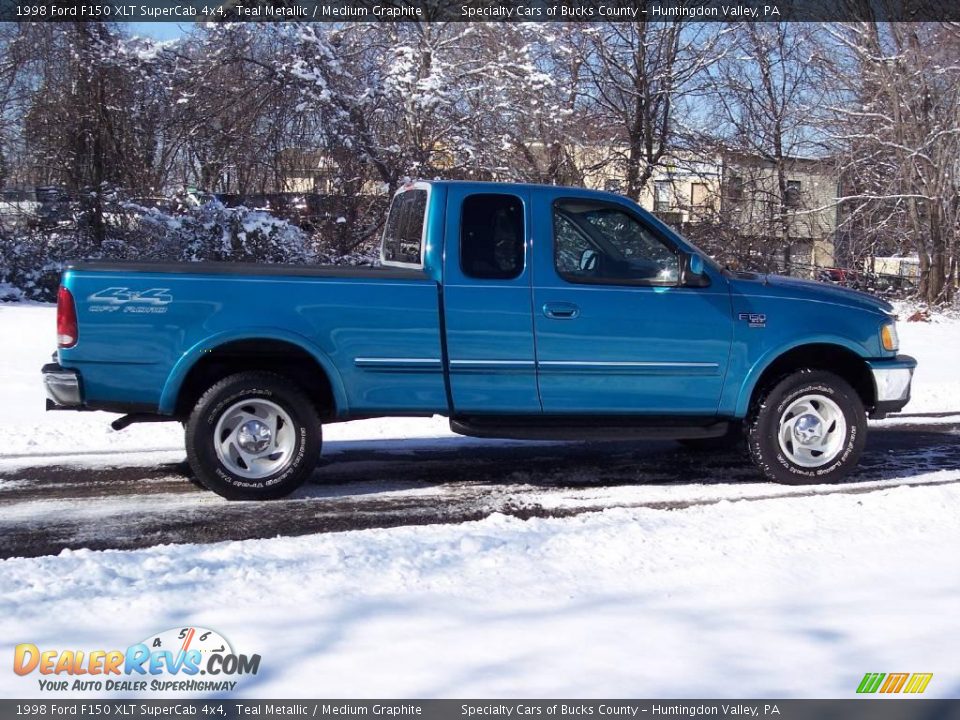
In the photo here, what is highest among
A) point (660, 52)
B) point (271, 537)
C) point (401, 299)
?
point (660, 52)

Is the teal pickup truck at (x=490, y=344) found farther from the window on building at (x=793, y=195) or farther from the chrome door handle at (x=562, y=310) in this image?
the window on building at (x=793, y=195)

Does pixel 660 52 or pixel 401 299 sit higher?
pixel 660 52

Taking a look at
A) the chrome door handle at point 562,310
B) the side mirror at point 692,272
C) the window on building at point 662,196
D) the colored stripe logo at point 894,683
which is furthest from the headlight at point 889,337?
the window on building at point 662,196

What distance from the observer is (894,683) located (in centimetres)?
365

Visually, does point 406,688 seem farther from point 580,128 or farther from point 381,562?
point 580,128

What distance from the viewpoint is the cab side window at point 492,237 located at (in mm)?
6535

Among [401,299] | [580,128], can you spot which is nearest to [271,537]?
[401,299]

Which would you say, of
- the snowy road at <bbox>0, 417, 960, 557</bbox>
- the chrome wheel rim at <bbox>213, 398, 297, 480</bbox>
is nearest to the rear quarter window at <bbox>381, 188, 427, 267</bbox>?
the chrome wheel rim at <bbox>213, 398, 297, 480</bbox>

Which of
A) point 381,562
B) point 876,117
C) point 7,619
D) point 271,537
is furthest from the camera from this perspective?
point 876,117

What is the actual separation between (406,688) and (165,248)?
621 inches

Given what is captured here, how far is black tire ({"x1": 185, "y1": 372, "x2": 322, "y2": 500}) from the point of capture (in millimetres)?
6227

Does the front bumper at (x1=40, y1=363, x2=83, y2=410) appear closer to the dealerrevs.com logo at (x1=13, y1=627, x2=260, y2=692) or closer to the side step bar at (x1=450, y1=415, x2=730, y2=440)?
the side step bar at (x1=450, y1=415, x2=730, y2=440)

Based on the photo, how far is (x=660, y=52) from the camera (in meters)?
20.3

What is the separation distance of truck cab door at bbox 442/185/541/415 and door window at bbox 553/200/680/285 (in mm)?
277
